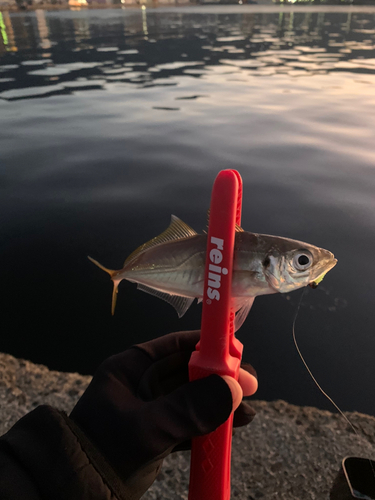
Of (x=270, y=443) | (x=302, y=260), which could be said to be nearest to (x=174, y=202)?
(x=270, y=443)

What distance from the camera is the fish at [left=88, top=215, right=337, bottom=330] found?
59.1 inches

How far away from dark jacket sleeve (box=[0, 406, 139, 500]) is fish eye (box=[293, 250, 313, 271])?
143 cm

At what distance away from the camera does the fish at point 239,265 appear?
1.50 meters

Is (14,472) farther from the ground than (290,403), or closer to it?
farther from the ground

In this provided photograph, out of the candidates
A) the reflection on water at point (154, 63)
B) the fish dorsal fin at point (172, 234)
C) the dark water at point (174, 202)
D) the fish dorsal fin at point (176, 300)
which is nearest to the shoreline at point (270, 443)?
the dark water at point (174, 202)

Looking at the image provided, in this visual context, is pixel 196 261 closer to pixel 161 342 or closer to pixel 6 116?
pixel 161 342

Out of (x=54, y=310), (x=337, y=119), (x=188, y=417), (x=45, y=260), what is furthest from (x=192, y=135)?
(x=188, y=417)

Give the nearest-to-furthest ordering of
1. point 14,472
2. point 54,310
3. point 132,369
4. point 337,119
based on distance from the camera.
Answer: point 14,472 < point 132,369 < point 54,310 < point 337,119

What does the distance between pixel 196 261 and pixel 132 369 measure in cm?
101

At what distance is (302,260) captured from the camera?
151 cm

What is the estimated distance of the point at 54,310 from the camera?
3.95 metres

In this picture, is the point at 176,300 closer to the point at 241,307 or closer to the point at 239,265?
the point at 241,307

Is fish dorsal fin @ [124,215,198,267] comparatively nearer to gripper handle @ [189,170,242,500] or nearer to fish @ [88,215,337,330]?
fish @ [88,215,337,330]

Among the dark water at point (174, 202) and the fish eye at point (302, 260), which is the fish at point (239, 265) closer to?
the fish eye at point (302, 260)
